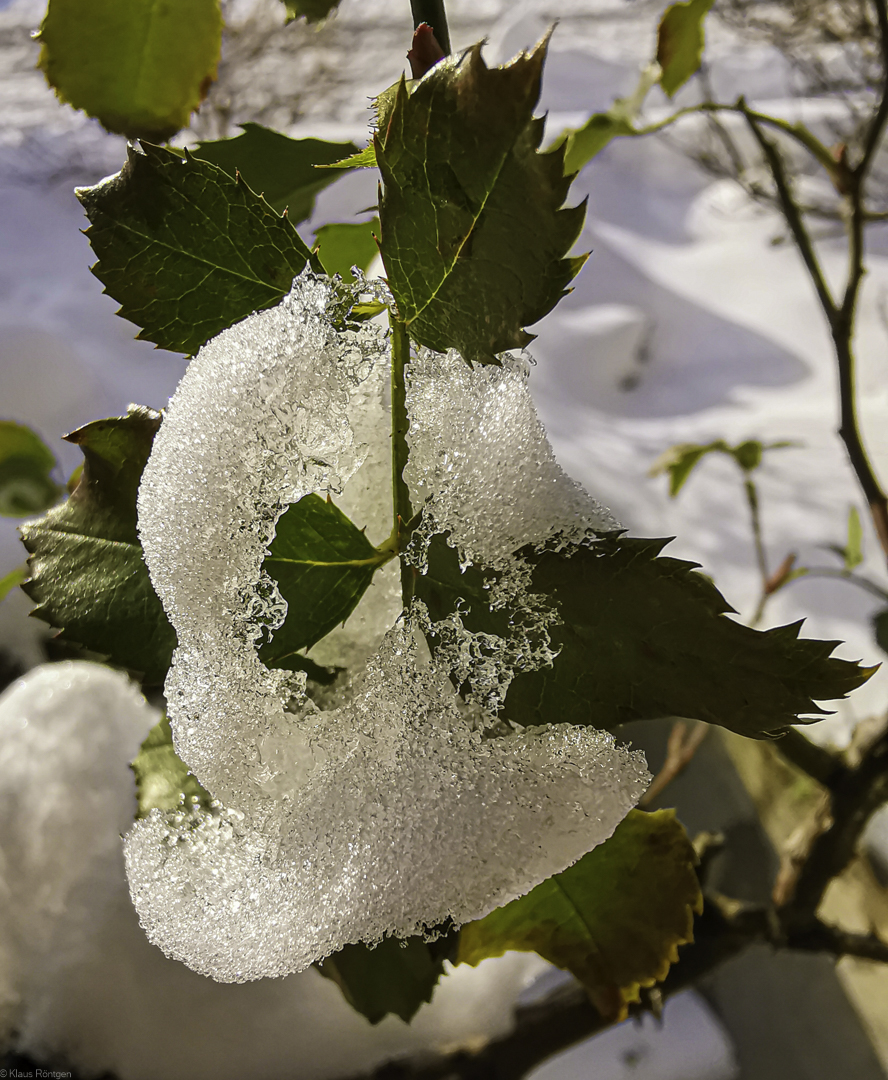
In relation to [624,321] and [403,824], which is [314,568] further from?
[624,321]

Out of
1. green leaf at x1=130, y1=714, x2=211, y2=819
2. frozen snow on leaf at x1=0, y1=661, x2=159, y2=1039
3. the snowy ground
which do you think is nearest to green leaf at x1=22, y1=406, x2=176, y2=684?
green leaf at x1=130, y1=714, x2=211, y2=819

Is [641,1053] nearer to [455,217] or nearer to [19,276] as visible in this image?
[455,217]

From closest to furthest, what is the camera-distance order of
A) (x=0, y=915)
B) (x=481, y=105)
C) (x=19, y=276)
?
(x=481, y=105) → (x=0, y=915) → (x=19, y=276)

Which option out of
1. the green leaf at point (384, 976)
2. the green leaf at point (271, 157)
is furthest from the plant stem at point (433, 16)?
the green leaf at point (384, 976)

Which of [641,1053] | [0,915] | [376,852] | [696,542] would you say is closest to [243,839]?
[376,852]

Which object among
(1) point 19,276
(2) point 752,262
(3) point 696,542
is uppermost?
(1) point 19,276
